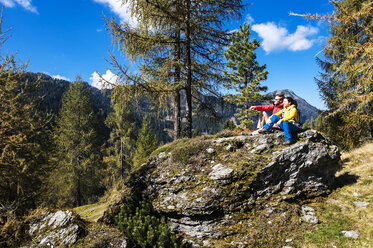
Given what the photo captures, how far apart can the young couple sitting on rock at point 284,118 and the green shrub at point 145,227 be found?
459cm

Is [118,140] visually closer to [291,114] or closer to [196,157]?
[196,157]

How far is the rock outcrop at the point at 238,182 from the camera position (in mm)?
5469

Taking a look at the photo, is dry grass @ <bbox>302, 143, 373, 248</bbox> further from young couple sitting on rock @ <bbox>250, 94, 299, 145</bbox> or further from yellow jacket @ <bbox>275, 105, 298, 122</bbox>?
yellow jacket @ <bbox>275, 105, 298, 122</bbox>

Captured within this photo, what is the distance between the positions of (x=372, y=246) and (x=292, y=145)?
288cm

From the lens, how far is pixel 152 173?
22.5 feet

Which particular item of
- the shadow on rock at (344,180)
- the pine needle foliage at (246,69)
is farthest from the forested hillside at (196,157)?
the pine needle foliage at (246,69)

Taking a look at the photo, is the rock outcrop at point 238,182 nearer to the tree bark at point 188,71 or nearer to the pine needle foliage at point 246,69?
the tree bark at point 188,71

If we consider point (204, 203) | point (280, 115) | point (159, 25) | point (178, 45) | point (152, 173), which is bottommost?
point (204, 203)

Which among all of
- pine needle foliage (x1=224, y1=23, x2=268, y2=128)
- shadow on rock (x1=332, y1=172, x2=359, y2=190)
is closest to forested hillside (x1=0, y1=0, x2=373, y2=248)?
shadow on rock (x1=332, y1=172, x2=359, y2=190)

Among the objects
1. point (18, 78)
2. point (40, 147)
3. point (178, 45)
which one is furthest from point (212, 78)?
point (40, 147)

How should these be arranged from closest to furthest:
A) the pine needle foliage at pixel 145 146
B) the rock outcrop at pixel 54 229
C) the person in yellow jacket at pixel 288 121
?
the rock outcrop at pixel 54 229 → the person in yellow jacket at pixel 288 121 → the pine needle foliage at pixel 145 146

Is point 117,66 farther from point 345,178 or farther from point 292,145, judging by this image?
point 345,178

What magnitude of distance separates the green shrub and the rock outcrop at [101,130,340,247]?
0.34m

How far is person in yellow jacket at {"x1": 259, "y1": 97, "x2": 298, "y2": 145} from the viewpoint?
19.6 feet
